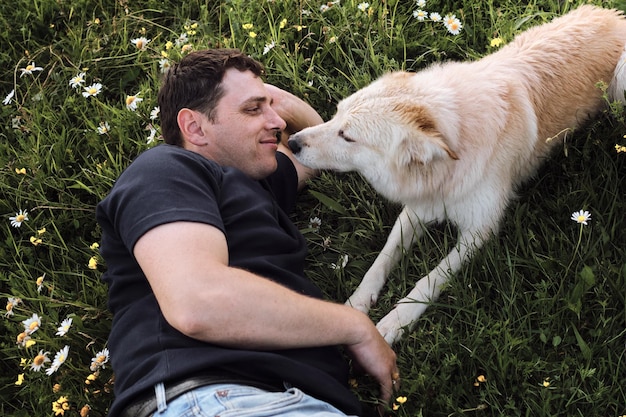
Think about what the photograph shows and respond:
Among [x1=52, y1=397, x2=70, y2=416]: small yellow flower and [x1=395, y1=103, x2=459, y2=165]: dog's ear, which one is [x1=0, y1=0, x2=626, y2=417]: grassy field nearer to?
[x1=52, y1=397, x2=70, y2=416]: small yellow flower

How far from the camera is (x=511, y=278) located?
8.60ft

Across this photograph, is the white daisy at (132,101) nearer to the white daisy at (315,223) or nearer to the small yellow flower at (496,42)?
the white daisy at (315,223)

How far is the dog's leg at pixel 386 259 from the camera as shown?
2.92 metres

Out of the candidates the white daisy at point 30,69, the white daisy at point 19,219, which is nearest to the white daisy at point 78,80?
the white daisy at point 30,69

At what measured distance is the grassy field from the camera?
2.41m

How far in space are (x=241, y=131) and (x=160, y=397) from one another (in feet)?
4.09

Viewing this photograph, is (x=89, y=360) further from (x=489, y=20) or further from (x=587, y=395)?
(x=489, y=20)

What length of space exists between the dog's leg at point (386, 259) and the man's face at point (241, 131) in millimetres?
717

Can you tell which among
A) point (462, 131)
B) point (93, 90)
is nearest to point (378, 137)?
point (462, 131)

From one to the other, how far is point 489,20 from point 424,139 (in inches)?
63.3

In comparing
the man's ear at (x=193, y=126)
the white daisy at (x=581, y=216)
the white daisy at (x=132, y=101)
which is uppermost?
the man's ear at (x=193, y=126)

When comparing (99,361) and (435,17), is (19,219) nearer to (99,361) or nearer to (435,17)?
(99,361)

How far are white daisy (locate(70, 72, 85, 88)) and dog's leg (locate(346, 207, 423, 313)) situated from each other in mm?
2407

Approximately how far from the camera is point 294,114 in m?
3.45
